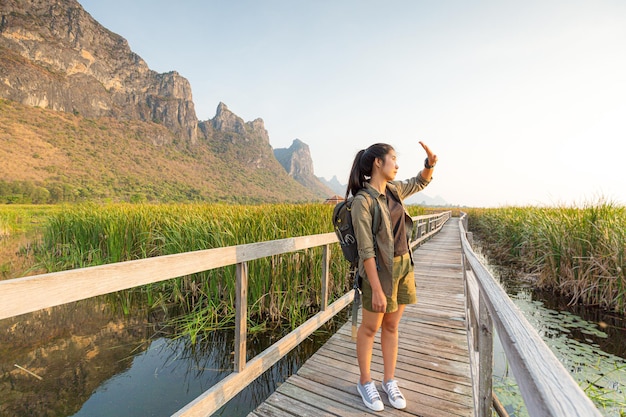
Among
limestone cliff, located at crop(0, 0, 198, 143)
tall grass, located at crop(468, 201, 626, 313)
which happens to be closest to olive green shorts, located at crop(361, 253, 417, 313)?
tall grass, located at crop(468, 201, 626, 313)

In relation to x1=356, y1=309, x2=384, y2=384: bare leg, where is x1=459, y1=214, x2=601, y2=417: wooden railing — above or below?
above

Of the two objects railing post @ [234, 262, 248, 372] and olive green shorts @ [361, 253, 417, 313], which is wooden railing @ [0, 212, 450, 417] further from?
olive green shorts @ [361, 253, 417, 313]

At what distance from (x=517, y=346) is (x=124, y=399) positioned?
3.96 m

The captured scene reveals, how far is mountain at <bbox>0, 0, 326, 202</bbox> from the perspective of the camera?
5231cm

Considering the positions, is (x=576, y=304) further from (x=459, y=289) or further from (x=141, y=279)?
(x=141, y=279)

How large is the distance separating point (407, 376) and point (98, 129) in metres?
97.4

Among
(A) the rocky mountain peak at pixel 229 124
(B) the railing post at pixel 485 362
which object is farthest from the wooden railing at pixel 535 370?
(A) the rocky mountain peak at pixel 229 124

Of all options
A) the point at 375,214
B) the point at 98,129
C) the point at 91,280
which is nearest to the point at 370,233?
the point at 375,214

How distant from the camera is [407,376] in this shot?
2615 millimetres

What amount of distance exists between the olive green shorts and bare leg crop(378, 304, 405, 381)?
9 centimetres

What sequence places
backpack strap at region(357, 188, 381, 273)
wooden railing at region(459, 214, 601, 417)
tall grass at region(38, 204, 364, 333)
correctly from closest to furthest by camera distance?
wooden railing at region(459, 214, 601, 417), backpack strap at region(357, 188, 381, 273), tall grass at region(38, 204, 364, 333)

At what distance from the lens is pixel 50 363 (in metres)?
3.63

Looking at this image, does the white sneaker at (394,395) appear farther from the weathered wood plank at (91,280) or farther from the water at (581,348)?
the water at (581,348)

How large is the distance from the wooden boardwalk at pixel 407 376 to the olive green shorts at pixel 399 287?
86 centimetres
